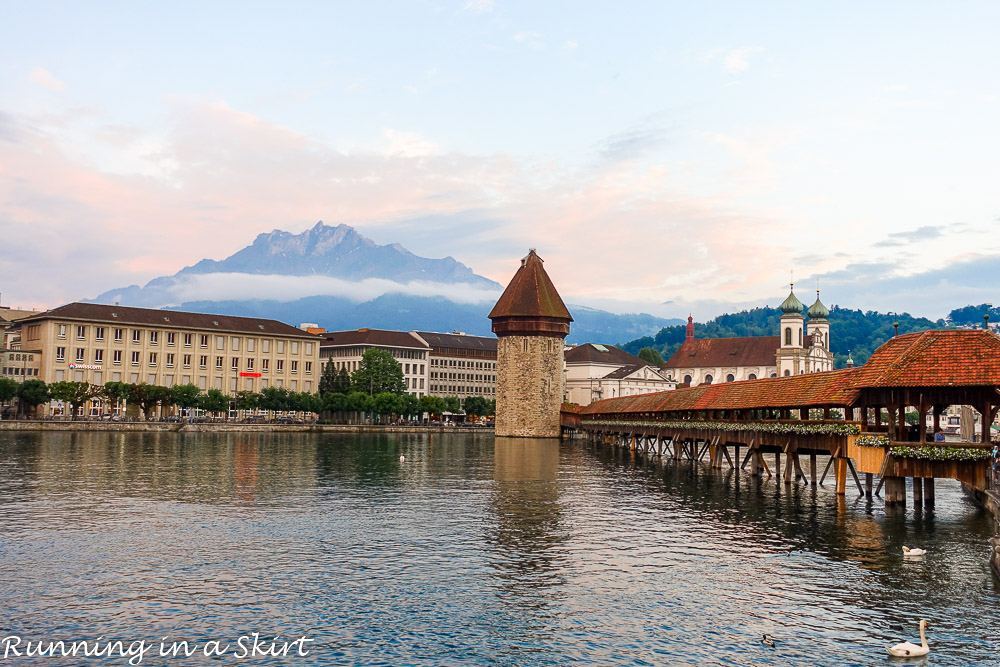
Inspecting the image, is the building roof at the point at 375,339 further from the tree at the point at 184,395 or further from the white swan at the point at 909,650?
the white swan at the point at 909,650

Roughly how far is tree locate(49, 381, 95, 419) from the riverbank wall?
15.7 feet

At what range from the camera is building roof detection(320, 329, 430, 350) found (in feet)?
603

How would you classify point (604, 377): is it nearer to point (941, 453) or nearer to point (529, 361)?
point (529, 361)

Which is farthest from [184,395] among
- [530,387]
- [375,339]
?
[375,339]

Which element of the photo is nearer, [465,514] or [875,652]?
[875,652]

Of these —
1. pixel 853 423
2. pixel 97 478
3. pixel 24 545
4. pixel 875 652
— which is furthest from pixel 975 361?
pixel 97 478

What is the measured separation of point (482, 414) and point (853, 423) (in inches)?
5681

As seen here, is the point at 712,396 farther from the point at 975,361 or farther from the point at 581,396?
the point at 581,396

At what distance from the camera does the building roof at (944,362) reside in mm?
31922

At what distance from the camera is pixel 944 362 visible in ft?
108

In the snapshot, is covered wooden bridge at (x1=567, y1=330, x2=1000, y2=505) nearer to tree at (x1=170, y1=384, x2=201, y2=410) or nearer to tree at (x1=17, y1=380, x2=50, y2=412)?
tree at (x1=17, y1=380, x2=50, y2=412)

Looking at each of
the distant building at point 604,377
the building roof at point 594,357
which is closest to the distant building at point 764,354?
the distant building at point 604,377

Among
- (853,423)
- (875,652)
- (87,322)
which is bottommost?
(875,652)

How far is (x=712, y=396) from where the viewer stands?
63.8m
